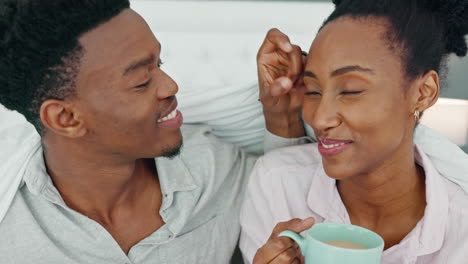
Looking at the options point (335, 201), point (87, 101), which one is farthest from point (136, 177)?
point (335, 201)

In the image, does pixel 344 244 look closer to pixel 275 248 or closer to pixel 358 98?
pixel 275 248

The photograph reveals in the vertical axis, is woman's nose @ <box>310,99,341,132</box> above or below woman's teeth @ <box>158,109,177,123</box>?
above

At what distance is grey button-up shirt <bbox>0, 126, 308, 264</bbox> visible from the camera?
3.76 feet

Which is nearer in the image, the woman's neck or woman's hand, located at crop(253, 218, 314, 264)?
woman's hand, located at crop(253, 218, 314, 264)

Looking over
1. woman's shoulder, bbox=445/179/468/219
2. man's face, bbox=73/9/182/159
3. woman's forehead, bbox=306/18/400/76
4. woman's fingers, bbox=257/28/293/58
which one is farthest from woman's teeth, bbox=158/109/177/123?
woman's shoulder, bbox=445/179/468/219

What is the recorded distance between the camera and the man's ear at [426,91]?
977 millimetres

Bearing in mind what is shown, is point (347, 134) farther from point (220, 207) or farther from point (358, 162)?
point (220, 207)

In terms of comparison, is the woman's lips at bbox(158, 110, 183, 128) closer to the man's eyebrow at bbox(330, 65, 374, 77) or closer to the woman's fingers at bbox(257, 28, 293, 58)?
the woman's fingers at bbox(257, 28, 293, 58)

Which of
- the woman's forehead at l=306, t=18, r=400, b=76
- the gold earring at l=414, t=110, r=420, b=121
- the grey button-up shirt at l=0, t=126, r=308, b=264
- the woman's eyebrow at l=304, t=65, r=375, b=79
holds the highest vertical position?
the woman's forehead at l=306, t=18, r=400, b=76

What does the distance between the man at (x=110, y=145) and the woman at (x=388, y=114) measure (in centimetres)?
15

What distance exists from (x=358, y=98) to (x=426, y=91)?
5.5 inches

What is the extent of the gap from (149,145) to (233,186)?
10.3 inches

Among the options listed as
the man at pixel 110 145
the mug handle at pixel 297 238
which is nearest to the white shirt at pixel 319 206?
the man at pixel 110 145

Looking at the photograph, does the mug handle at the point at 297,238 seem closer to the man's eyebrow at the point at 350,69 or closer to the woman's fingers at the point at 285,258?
the woman's fingers at the point at 285,258
